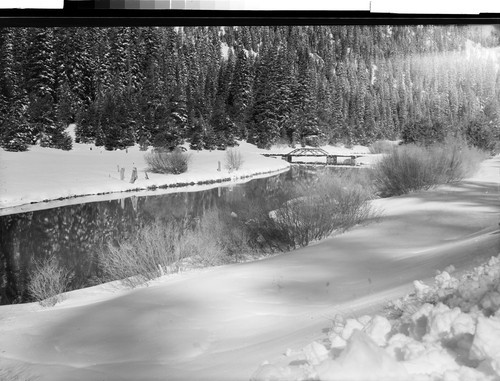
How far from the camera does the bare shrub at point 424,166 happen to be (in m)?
1.90

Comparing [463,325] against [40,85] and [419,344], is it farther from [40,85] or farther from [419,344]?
[40,85]

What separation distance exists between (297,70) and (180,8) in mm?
460

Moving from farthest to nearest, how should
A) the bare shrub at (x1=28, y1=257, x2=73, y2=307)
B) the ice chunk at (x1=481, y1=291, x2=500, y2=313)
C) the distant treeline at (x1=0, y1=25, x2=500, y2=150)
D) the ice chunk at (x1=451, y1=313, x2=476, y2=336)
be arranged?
1. the distant treeline at (x1=0, y1=25, x2=500, y2=150)
2. the bare shrub at (x1=28, y1=257, x2=73, y2=307)
3. the ice chunk at (x1=481, y1=291, x2=500, y2=313)
4. the ice chunk at (x1=451, y1=313, x2=476, y2=336)

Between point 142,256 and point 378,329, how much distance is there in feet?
2.42

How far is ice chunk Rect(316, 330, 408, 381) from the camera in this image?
45.8 inches

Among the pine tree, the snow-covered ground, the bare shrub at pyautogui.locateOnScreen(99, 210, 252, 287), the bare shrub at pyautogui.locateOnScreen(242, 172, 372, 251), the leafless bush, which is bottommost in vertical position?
the bare shrub at pyautogui.locateOnScreen(99, 210, 252, 287)

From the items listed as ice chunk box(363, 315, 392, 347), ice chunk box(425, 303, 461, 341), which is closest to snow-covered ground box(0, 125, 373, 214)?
ice chunk box(363, 315, 392, 347)

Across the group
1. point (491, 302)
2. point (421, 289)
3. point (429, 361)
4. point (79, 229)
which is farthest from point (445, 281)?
point (79, 229)

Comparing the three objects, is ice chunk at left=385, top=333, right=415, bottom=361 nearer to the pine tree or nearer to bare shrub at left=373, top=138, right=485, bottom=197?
bare shrub at left=373, top=138, right=485, bottom=197

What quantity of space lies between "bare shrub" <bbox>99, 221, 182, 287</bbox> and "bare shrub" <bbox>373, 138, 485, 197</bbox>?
783 millimetres

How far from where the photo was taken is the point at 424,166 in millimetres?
1977

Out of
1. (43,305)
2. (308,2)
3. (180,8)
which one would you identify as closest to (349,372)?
(43,305)

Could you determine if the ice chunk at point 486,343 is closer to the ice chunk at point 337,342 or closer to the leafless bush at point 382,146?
the ice chunk at point 337,342

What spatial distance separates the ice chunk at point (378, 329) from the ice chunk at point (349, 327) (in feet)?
0.13
